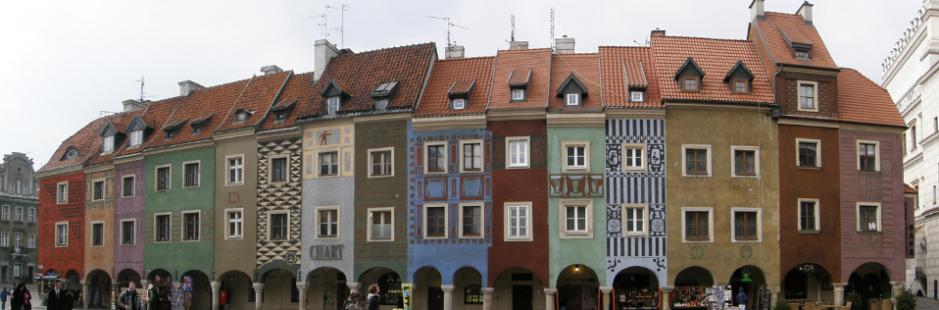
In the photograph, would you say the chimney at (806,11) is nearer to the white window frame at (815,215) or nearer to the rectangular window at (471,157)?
the white window frame at (815,215)

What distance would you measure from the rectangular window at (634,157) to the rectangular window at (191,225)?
68.9 feet

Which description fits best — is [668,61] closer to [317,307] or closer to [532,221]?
[532,221]

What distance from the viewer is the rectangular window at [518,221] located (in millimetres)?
38497

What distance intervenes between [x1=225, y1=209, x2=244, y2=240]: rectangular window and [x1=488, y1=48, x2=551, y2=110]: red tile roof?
13551 millimetres

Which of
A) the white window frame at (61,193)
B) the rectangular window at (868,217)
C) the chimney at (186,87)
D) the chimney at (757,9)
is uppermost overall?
the chimney at (757,9)

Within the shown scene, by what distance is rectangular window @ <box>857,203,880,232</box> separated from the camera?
39.0 meters

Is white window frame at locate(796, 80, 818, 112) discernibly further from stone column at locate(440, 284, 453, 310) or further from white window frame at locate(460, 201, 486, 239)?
stone column at locate(440, 284, 453, 310)

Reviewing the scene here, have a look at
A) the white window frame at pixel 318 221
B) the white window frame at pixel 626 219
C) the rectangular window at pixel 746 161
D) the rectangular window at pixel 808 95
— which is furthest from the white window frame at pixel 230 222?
the rectangular window at pixel 808 95

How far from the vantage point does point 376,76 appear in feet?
141

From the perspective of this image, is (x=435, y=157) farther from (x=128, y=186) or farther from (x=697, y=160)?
(x=128, y=186)

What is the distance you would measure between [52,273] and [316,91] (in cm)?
2248

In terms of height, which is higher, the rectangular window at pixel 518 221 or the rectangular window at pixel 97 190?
the rectangular window at pixel 97 190

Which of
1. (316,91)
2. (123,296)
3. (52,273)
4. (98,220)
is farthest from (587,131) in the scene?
(52,273)

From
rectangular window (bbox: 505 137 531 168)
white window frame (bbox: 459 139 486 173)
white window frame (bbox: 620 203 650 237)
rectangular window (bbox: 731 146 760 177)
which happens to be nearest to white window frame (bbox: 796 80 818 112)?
rectangular window (bbox: 731 146 760 177)
